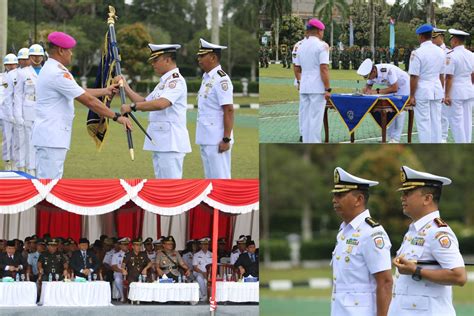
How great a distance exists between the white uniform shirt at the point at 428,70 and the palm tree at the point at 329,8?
0.90m

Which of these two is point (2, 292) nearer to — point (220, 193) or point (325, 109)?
point (220, 193)

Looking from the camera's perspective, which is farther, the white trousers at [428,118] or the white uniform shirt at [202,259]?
the white uniform shirt at [202,259]

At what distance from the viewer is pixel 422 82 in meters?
8.95

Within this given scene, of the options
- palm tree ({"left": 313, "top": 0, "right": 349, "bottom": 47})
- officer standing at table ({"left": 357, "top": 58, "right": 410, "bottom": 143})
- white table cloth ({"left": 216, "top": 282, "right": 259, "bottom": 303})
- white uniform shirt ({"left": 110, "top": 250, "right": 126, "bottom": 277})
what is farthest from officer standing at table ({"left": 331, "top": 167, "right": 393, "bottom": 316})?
white uniform shirt ({"left": 110, "top": 250, "right": 126, "bottom": 277})

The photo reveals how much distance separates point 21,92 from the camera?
35.1 ft

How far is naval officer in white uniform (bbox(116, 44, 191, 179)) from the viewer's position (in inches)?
337

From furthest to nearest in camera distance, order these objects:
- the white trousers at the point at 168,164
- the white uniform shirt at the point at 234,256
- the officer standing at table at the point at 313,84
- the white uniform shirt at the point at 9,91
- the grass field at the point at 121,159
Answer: the white uniform shirt at the point at 234,256
the grass field at the point at 121,159
the white uniform shirt at the point at 9,91
the white trousers at the point at 168,164
the officer standing at table at the point at 313,84

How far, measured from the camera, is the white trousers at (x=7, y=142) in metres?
11.0

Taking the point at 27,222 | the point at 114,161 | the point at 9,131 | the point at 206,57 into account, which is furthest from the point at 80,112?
the point at 206,57

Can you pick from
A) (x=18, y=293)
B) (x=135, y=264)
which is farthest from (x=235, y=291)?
(x=18, y=293)

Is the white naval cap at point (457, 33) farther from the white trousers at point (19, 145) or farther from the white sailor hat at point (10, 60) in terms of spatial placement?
the white sailor hat at point (10, 60)

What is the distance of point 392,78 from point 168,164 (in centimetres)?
196

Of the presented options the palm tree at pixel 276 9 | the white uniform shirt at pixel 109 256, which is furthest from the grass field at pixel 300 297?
the palm tree at pixel 276 9

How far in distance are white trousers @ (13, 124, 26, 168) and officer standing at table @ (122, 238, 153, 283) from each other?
1.96 m
